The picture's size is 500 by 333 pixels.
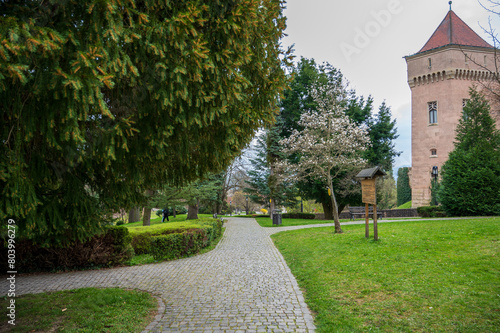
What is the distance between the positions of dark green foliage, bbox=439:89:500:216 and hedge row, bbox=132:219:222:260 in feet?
51.9

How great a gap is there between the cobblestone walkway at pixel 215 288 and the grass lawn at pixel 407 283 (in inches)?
19.0

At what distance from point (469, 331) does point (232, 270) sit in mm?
5504

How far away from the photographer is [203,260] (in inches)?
389

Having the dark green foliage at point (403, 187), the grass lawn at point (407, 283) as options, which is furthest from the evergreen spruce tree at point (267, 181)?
the dark green foliage at point (403, 187)

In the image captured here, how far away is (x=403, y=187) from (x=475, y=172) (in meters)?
30.6

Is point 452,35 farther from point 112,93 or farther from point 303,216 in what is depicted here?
point 112,93

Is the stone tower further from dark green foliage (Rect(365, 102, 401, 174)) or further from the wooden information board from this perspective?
the wooden information board

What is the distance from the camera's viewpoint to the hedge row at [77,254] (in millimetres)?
8461

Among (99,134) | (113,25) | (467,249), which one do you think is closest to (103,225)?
(99,134)

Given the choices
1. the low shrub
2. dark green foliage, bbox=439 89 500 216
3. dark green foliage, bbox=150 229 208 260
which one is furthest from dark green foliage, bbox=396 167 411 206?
dark green foliage, bbox=150 229 208 260

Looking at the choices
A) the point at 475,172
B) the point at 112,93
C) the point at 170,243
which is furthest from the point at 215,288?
the point at 475,172

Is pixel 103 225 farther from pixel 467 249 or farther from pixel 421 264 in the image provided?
pixel 467 249

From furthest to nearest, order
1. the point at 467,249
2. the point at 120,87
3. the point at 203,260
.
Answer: the point at 203,260
the point at 467,249
the point at 120,87

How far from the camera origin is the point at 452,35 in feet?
104
